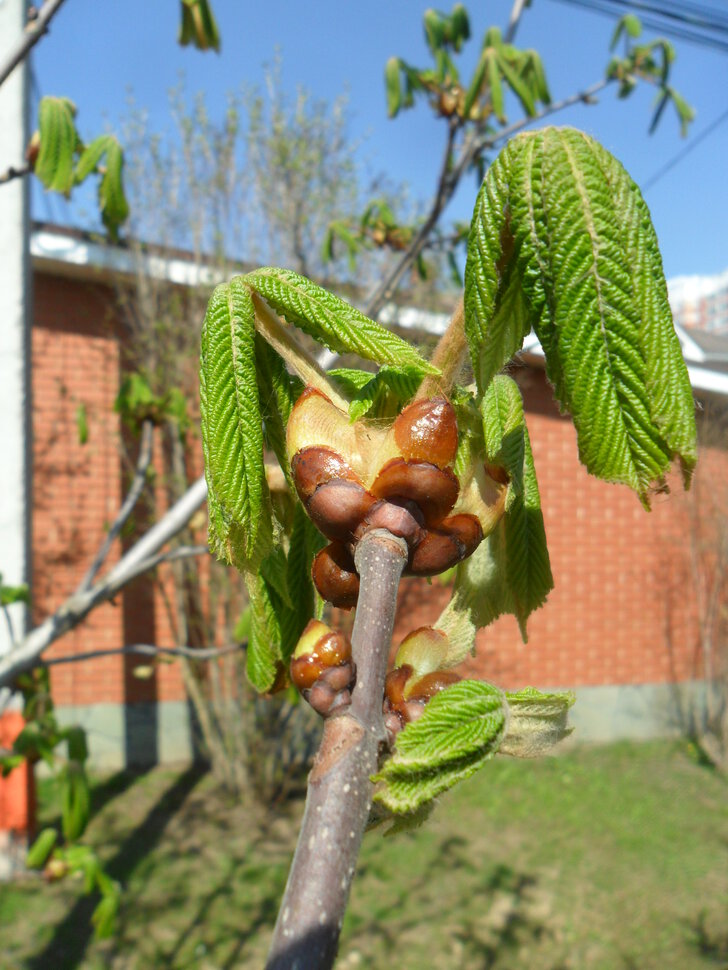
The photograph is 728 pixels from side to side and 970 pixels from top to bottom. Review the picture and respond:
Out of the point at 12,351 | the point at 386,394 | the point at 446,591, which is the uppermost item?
the point at 12,351

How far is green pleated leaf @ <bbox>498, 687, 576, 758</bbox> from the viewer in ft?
1.68

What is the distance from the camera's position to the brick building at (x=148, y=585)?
20.4ft

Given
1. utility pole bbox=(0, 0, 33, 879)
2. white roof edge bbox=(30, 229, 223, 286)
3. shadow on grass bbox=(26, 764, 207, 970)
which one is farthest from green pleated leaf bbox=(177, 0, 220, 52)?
shadow on grass bbox=(26, 764, 207, 970)

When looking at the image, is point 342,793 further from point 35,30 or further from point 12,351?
point 12,351

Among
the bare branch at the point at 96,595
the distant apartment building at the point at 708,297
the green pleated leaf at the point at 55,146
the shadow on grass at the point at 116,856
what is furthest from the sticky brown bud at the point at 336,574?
the distant apartment building at the point at 708,297

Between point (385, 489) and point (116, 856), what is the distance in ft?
17.3

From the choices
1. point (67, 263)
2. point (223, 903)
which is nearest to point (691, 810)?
point (223, 903)

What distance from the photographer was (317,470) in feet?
1.73

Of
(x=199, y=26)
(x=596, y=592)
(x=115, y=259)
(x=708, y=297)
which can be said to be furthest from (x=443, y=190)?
(x=708, y=297)

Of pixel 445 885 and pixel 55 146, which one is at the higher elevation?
pixel 55 146

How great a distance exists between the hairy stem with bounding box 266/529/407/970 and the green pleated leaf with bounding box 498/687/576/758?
100 mm

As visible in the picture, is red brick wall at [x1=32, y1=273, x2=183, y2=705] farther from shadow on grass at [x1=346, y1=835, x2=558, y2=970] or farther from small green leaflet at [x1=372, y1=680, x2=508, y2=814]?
small green leaflet at [x1=372, y1=680, x2=508, y2=814]

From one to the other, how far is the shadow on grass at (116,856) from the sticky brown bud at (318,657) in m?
4.29

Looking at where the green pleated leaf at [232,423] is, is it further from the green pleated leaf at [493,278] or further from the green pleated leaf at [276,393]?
the green pleated leaf at [493,278]
